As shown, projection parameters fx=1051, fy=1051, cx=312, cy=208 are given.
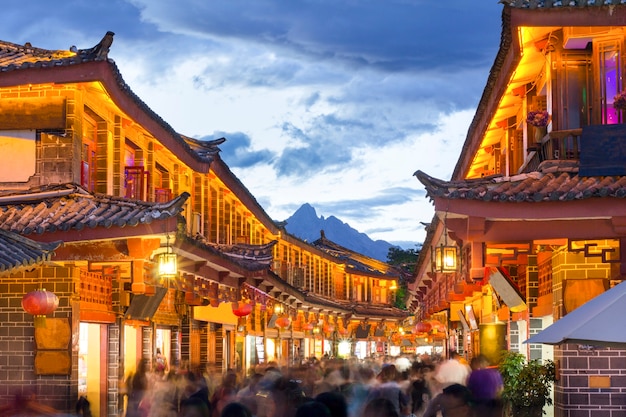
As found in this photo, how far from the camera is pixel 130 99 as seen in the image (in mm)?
19250

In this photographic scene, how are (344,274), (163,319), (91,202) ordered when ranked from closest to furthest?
(91,202) → (163,319) → (344,274)

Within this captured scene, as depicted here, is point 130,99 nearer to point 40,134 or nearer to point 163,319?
point 40,134

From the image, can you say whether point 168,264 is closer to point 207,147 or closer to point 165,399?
point 165,399

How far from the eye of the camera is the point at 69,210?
17.1 m

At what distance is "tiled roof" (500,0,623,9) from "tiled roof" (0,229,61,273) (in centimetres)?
747

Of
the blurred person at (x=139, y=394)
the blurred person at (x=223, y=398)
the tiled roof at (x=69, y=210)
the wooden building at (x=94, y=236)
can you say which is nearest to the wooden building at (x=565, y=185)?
the blurred person at (x=223, y=398)

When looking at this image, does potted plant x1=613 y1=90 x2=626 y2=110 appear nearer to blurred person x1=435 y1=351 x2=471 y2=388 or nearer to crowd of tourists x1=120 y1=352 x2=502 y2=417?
crowd of tourists x1=120 y1=352 x2=502 y2=417

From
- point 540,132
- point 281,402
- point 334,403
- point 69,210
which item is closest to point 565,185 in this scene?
point 540,132

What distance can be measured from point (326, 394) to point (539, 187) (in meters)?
6.28

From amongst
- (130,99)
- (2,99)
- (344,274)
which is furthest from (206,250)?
(344,274)

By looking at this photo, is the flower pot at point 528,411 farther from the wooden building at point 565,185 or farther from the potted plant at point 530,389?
the wooden building at point 565,185

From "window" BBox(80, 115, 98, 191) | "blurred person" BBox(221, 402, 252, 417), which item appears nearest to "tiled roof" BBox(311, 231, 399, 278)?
"window" BBox(80, 115, 98, 191)

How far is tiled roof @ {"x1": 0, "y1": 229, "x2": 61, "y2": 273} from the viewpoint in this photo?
14320mm

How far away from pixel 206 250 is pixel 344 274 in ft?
174
